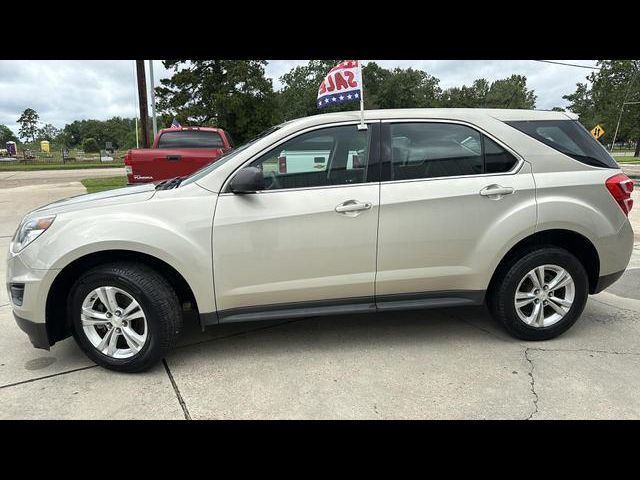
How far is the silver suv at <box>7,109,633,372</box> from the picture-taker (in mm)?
2910

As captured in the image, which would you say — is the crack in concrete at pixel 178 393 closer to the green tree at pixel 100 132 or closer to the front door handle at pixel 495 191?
the front door handle at pixel 495 191

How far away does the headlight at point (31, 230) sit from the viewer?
114 inches

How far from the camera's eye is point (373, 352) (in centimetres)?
334

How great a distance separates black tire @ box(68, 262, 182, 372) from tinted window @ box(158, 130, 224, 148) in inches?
235

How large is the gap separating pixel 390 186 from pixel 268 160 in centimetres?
92

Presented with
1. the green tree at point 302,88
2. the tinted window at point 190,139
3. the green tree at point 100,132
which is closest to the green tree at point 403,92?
the green tree at point 302,88

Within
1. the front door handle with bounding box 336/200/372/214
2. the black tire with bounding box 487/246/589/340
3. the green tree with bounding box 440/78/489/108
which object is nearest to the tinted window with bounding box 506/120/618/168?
the black tire with bounding box 487/246/589/340

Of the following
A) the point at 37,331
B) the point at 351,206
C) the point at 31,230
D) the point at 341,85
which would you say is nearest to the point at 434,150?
the point at 351,206

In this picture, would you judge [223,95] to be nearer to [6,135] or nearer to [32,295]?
[32,295]

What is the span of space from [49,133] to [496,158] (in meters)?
113

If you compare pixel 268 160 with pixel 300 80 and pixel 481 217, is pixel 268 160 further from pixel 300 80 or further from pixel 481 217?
pixel 300 80

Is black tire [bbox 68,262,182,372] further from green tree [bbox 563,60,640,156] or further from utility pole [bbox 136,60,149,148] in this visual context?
green tree [bbox 563,60,640,156]

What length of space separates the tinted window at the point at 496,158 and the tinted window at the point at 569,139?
251mm

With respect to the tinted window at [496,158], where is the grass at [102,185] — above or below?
below
